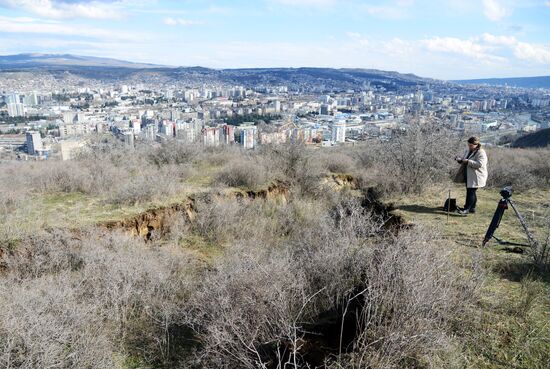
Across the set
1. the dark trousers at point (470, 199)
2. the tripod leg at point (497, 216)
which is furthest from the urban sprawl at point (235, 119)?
the tripod leg at point (497, 216)

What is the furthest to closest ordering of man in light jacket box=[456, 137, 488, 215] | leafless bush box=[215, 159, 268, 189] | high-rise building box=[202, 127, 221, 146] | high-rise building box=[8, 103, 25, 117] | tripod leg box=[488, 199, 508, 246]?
high-rise building box=[8, 103, 25, 117]
high-rise building box=[202, 127, 221, 146]
leafless bush box=[215, 159, 268, 189]
man in light jacket box=[456, 137, 488, 215]
tripod leg box=[488, 199, 508, 246]

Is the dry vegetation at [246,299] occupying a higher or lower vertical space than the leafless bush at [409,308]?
lower

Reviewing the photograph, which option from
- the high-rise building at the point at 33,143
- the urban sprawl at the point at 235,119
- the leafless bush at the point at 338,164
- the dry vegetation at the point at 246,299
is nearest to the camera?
the dry vegetation at the point at 246,299

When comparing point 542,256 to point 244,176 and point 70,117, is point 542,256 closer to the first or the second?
point 244,176

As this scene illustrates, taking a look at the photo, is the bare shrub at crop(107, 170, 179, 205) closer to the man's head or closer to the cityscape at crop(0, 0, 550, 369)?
the cityscape at crop(0, 0, 550, 369)

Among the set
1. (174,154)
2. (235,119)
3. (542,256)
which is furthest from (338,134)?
(542,256)

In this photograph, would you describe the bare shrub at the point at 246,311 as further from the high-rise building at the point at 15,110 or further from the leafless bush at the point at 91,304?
the high-rise building at the point at 15,110

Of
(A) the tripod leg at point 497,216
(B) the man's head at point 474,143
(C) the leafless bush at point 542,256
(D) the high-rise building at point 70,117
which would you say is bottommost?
(D) the high-rise building at point 70,117

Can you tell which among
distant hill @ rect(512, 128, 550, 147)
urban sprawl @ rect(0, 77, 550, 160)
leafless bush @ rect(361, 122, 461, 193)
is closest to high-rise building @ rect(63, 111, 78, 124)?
urban sprawl @ rect(0, 77, 550, 160)
